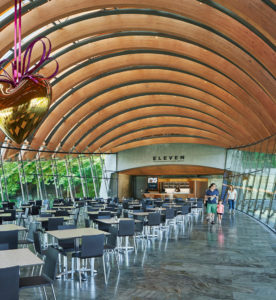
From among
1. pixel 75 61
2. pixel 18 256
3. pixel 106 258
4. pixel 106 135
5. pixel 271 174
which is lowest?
pixel 106 258

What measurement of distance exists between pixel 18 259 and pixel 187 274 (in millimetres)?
3828

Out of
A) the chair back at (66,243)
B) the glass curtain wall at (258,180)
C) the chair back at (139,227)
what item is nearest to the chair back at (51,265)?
the chair back at (66,243)

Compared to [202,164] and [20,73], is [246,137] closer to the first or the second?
[202,164]

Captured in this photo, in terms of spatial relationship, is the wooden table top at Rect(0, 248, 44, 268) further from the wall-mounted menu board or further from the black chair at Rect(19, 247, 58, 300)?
the wall-mounted menu board

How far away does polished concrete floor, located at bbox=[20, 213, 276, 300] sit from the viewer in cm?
584

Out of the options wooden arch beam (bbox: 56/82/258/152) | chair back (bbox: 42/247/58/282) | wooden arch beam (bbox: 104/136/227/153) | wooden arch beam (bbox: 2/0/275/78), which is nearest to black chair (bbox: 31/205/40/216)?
wooden arch beam (bbox: 2/0/275/78)

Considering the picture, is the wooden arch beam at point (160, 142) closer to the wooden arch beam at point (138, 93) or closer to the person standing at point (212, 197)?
the wooden arch beam at point (138, 93)

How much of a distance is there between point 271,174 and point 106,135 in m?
21.0

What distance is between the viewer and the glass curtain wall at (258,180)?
48.3ft

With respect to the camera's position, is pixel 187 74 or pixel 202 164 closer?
pixel 187 74

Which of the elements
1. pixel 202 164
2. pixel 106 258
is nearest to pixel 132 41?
pixel 106 258

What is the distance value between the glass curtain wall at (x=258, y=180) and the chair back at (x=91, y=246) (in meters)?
9.10

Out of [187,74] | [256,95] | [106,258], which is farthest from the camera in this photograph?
[187,74]

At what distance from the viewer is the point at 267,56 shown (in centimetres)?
1089
